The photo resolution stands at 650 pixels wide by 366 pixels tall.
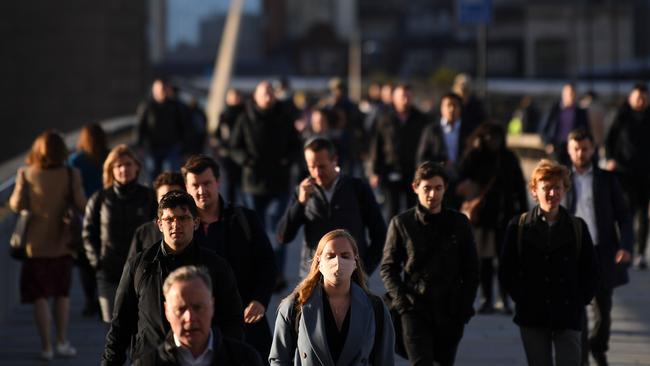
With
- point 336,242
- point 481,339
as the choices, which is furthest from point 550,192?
point 481,339

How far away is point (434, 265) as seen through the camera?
8.40 metres

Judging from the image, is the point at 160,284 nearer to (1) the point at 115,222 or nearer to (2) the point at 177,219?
(2) the point at 177,219

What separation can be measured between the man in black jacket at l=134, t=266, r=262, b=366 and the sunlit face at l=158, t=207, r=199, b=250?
123cm

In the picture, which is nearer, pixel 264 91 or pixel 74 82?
pixel 264 91

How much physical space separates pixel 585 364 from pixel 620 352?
129 centimetres

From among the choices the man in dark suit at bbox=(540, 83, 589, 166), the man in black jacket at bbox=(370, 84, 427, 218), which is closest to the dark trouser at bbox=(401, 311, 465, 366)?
the man in black jacket at bbox=(370, 84, 427, 218)

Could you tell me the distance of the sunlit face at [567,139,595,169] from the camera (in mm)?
9891

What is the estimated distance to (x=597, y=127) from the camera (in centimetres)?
1961

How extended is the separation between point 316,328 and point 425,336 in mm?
2092

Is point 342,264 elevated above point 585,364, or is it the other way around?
point 342,264

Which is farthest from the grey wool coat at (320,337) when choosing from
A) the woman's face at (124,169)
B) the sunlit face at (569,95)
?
the sunlit face at (569,95)

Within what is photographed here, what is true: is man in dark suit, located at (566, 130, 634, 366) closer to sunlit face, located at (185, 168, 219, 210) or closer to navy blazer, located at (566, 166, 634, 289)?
navy blazer, located at (566, 166, 634, 289)

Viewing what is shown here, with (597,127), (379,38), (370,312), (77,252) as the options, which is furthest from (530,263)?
(379,38)

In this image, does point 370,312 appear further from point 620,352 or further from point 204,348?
point 620,352
